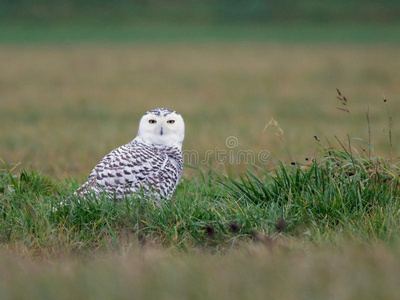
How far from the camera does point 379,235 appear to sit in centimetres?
348

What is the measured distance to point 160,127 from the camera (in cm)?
462

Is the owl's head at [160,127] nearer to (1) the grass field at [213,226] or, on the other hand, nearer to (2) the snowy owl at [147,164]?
(2) the snowy owl at [147,164]

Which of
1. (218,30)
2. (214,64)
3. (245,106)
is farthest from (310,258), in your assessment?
(218,30)

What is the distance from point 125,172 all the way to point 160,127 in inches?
22.4

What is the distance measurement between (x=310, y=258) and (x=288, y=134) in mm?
6609

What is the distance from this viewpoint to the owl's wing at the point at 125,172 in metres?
4.19

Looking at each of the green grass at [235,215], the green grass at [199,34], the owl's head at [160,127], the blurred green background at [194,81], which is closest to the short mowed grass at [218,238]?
the green grass at [235,215]

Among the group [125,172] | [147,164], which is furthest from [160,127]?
[125,172]

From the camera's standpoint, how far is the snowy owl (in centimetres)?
419

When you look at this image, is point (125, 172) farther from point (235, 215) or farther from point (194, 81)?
point (194, 81)

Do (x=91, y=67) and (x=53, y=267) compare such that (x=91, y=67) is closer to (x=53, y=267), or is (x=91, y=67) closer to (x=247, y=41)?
(x=247, y=41)

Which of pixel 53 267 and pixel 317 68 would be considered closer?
pixel 53 267

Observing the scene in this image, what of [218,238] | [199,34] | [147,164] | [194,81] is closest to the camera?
[218,238]

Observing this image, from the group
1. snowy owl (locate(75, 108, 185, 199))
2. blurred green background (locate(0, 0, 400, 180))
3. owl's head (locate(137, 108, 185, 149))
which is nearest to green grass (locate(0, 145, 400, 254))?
snowy owl (locate(75, 108, 185, 199))
